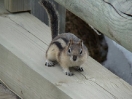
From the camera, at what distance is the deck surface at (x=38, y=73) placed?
3.12 metres

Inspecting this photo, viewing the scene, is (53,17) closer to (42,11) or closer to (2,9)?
(42,11)

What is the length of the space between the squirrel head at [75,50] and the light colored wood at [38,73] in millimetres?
119

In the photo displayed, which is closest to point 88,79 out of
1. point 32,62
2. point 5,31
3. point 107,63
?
point 32,62

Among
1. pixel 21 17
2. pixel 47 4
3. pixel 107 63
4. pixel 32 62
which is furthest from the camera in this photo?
pixel 107 63

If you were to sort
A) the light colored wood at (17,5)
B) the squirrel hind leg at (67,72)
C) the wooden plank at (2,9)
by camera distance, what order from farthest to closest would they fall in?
the wooden plank at (2,9)
the light colored wood at (17,5)
the squirrel hind leg at (67,72)

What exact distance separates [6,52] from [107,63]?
6.81 ft

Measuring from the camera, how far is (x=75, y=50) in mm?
3357

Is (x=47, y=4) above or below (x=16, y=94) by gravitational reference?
above

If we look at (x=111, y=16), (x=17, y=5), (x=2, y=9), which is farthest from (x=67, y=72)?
(x=2, y=9)

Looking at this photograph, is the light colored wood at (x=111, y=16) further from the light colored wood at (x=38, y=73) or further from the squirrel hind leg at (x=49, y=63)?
the squirrel hind leg at (x=49, y=63)

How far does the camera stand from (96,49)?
5.80m

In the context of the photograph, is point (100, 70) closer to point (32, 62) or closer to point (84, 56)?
point (84, 56)

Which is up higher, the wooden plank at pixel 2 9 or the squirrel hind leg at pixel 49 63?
the wooden plank at pixel 2 9

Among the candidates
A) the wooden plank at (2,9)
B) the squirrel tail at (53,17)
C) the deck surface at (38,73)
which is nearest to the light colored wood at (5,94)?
the deck surface at (38,73)
